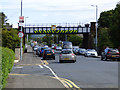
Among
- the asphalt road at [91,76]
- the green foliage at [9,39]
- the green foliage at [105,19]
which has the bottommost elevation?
the asphalt road at [91,76]

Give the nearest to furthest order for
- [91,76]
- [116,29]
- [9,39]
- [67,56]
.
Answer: [91,76], [67,56], [9,39], [116,29]

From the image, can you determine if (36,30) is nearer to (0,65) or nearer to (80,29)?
(80,29)

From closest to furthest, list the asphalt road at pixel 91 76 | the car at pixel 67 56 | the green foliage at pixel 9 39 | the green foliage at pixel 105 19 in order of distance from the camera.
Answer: the asphalt road at pixel 91 76, the car at pixel 67 56, the green foliage at pixel 9 39, the green foliage at pixel 105 19

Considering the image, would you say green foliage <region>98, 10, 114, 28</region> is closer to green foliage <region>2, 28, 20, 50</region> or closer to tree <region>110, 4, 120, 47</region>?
tree <region>110, 4, 120, 47</region>

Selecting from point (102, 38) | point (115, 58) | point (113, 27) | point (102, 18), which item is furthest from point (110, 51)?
point (102, 18)

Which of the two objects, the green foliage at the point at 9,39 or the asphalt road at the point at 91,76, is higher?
the green foliage at the point at 9,39

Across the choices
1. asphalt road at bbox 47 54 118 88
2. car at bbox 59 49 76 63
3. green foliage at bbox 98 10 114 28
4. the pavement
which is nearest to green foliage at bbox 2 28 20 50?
car at bbox 59 49 76 63

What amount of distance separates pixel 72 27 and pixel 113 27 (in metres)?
26.1

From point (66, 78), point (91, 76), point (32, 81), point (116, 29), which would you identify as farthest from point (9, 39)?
point (32, 81)

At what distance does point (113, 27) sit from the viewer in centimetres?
4353

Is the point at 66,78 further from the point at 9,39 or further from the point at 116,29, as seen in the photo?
the point at 116,29

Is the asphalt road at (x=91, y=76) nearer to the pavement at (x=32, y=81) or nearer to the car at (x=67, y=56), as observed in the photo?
the pavement at (x=32, y=81)

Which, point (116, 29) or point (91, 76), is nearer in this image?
point (91, 76)

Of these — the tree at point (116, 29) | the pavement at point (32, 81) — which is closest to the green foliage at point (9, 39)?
the tree at point (116, 29)
